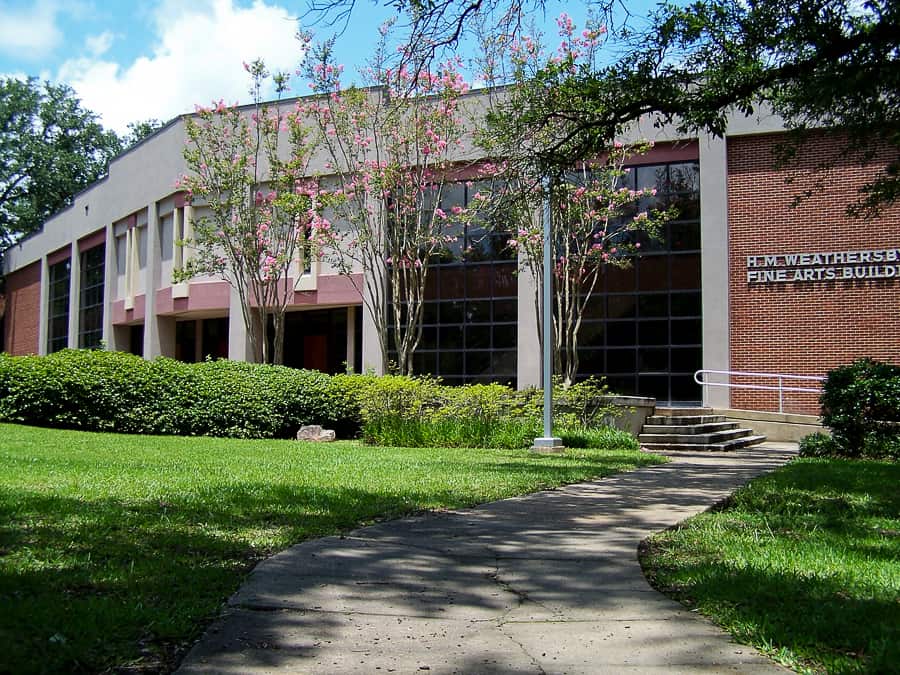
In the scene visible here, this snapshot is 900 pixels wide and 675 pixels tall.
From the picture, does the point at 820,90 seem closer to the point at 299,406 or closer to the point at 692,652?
the point at 692,652

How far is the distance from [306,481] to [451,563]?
4.04 metres

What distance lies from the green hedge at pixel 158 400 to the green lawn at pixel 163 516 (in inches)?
164

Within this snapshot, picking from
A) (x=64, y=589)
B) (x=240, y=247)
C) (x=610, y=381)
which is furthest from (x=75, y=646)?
(x=240, y=247)

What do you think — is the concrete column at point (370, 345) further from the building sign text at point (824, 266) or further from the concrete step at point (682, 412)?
the building sign text at point (824, 266)

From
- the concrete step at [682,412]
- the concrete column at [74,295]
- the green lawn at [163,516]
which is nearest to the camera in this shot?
the green lawn at [163,516]

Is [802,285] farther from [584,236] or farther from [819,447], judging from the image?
[819,447]

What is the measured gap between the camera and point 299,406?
59.8 ft

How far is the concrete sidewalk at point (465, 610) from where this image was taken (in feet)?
11.8

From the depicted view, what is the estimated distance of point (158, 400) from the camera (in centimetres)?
1816

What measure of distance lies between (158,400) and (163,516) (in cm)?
1227

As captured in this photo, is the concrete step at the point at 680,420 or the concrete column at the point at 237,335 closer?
the concrete step at the point at 680,420

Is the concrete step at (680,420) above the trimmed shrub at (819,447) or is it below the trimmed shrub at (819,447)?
above

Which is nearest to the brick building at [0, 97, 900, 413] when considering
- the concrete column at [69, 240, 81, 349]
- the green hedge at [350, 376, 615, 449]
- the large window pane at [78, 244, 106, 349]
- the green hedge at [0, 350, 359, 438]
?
the green hedge at [350, 376, 615, 449]

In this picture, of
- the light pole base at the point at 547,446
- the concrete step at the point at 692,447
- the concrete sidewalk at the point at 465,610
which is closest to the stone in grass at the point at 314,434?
the light pole base at the point at 547,446
